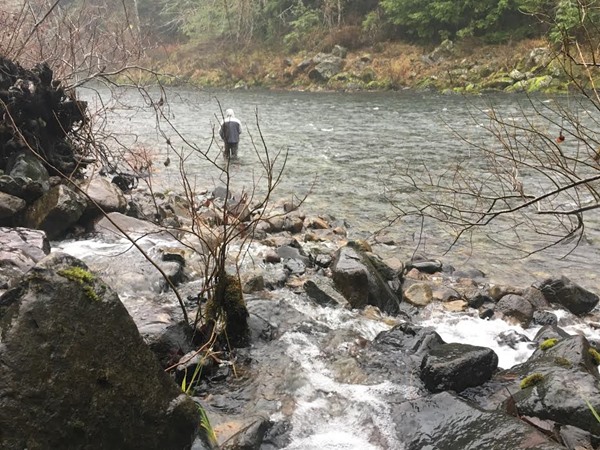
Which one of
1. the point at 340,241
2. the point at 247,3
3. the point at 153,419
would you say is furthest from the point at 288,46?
the point at 153,419

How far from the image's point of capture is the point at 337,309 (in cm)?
602

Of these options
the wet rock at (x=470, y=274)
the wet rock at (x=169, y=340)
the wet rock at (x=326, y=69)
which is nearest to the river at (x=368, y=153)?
the wet rock at (x=470, y=274)

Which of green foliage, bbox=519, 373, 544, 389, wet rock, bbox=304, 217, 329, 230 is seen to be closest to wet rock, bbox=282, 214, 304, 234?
wet rock, bbox=304, 217, 329, 230

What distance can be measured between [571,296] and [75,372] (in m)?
5.72

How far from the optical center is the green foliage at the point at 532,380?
4.01m

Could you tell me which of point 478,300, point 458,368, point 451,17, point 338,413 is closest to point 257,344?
point 338,413

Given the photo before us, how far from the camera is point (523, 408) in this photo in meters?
3.79

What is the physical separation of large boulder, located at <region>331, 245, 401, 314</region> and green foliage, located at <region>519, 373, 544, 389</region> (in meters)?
2.30

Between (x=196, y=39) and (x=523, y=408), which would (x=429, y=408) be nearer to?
(x=523, y=408)

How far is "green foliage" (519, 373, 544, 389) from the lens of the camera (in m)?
4.01

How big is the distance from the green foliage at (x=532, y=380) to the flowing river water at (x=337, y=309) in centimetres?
84

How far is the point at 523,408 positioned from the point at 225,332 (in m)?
2.50

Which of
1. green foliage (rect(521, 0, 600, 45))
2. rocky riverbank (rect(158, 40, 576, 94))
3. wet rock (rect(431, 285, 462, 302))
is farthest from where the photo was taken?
rocky riverbank (rect(158, 40, 576, 94))

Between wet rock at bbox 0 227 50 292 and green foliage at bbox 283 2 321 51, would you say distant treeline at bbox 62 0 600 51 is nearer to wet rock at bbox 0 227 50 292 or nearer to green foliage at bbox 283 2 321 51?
green foliage at bbox 283 2 321 51
